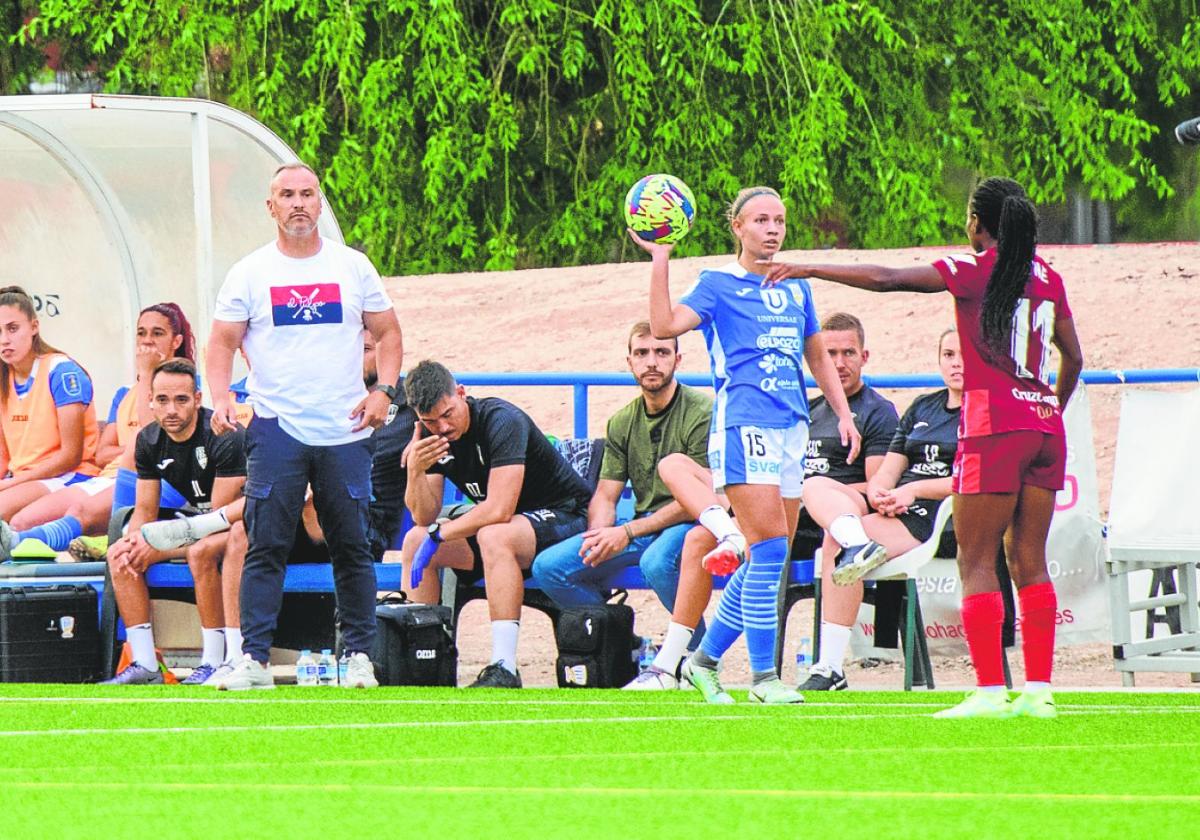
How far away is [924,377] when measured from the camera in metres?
11.8

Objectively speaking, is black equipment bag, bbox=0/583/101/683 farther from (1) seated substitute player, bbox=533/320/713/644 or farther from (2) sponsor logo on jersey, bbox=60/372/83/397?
(1) seated substitute player, bbox=533/320/713/644

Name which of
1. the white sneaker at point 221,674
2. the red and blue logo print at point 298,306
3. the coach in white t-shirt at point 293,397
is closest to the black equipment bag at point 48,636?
the white sneaker at point 221,674

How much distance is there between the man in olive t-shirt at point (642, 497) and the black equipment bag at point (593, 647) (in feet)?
0.79

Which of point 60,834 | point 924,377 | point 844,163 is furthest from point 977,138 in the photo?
point 60,834

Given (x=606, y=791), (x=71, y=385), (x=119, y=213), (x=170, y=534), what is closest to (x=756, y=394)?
(x=606, y=791)

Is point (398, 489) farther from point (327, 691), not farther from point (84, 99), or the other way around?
point (84, 99)

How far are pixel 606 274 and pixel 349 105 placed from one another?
2935 millimetres

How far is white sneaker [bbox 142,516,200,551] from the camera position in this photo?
35.3 ft

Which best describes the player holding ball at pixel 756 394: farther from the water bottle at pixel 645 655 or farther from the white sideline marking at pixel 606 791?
the white sideline marking at pixel 606 791

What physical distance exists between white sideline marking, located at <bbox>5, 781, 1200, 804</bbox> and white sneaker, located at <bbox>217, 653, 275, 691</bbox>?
3.20 meters

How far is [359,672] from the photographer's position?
9.61m

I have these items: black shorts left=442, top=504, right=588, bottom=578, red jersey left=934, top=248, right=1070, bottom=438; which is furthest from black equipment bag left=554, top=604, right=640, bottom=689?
red jersey left=934, top=248, right=1070, bottom=438

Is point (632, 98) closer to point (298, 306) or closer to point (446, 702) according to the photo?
point (298, 306)

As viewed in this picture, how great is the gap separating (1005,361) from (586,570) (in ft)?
10.7
